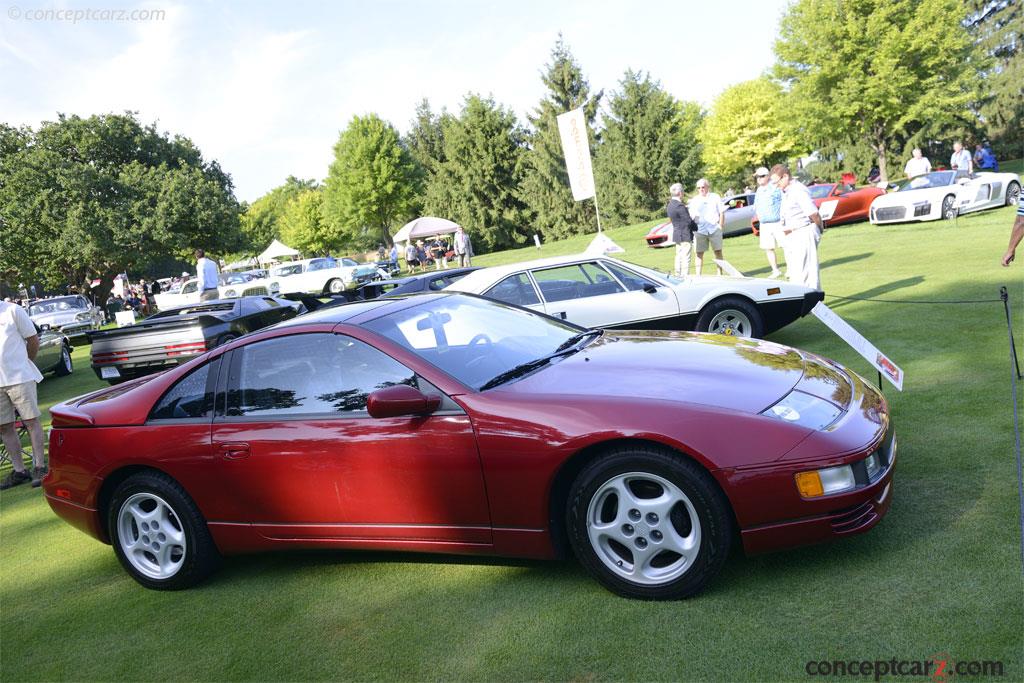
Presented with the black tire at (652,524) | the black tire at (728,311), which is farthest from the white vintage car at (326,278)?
the black tire at (652,524)

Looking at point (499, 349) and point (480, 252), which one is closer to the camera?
point (499, 349)

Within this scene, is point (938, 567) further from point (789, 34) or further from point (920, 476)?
point (789, 34)

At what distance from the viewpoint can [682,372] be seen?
12.3 ft

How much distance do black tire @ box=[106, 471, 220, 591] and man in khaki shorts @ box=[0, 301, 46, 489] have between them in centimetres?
305

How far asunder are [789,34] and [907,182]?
26.3m

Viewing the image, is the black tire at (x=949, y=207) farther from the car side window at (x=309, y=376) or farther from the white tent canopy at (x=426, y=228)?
the white tent canopy at (x=426, y=228)

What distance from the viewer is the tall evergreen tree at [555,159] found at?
49.8m

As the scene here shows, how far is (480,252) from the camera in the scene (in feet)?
177

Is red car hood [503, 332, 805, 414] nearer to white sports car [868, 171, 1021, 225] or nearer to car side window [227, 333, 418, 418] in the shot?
car side window [227, 333, 418, 418]

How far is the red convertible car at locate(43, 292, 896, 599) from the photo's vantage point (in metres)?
3.22

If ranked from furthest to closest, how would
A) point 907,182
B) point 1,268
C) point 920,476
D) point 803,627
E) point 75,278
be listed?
point 75,278 < point 1,268 < point 907,182 < point 920,476 < point 803,627

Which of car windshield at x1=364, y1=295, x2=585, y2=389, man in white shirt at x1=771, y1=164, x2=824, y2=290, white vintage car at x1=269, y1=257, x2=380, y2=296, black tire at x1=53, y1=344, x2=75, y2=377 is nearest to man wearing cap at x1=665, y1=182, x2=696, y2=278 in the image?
man in white shirt at x1=771, y1=164, x2=824, y2=290

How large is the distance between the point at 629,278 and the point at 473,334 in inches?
165

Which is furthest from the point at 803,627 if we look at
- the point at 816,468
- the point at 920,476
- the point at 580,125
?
the point at 580,125
